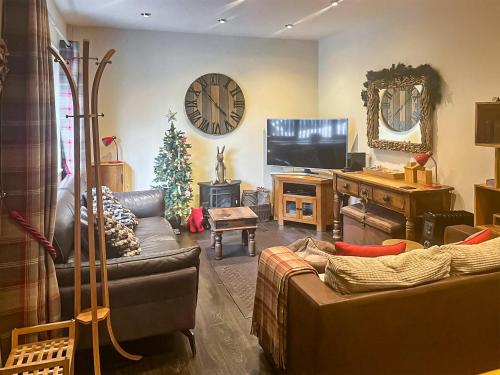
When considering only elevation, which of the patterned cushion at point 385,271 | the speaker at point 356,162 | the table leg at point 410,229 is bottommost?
the table leg at point 410,229

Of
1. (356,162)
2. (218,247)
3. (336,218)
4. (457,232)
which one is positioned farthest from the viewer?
(336,218)

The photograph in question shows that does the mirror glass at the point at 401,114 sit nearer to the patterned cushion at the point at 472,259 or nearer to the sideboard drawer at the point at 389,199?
the sideboard drawer at the point at 389,199

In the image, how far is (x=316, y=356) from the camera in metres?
1.80

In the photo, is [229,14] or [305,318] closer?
[305,318]

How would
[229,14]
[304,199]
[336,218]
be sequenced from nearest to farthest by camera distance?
[229,14], [336,218], [304,199]

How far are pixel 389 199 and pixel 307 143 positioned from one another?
77.1 inches

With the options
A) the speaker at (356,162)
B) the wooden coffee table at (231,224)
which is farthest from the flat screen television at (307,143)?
the wooden coffee table at (231,224)

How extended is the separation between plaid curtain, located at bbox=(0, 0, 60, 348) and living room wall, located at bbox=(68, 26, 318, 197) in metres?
3.41

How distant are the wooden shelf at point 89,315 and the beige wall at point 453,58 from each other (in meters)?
3.20

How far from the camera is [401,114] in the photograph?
14.9 ft

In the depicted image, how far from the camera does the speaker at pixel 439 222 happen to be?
3.51 m

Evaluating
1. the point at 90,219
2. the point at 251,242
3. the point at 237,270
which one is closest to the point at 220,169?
the point at 251,242

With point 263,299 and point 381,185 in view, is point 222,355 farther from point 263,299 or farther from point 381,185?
point 381,185

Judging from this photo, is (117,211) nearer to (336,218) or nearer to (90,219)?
(90,219)
